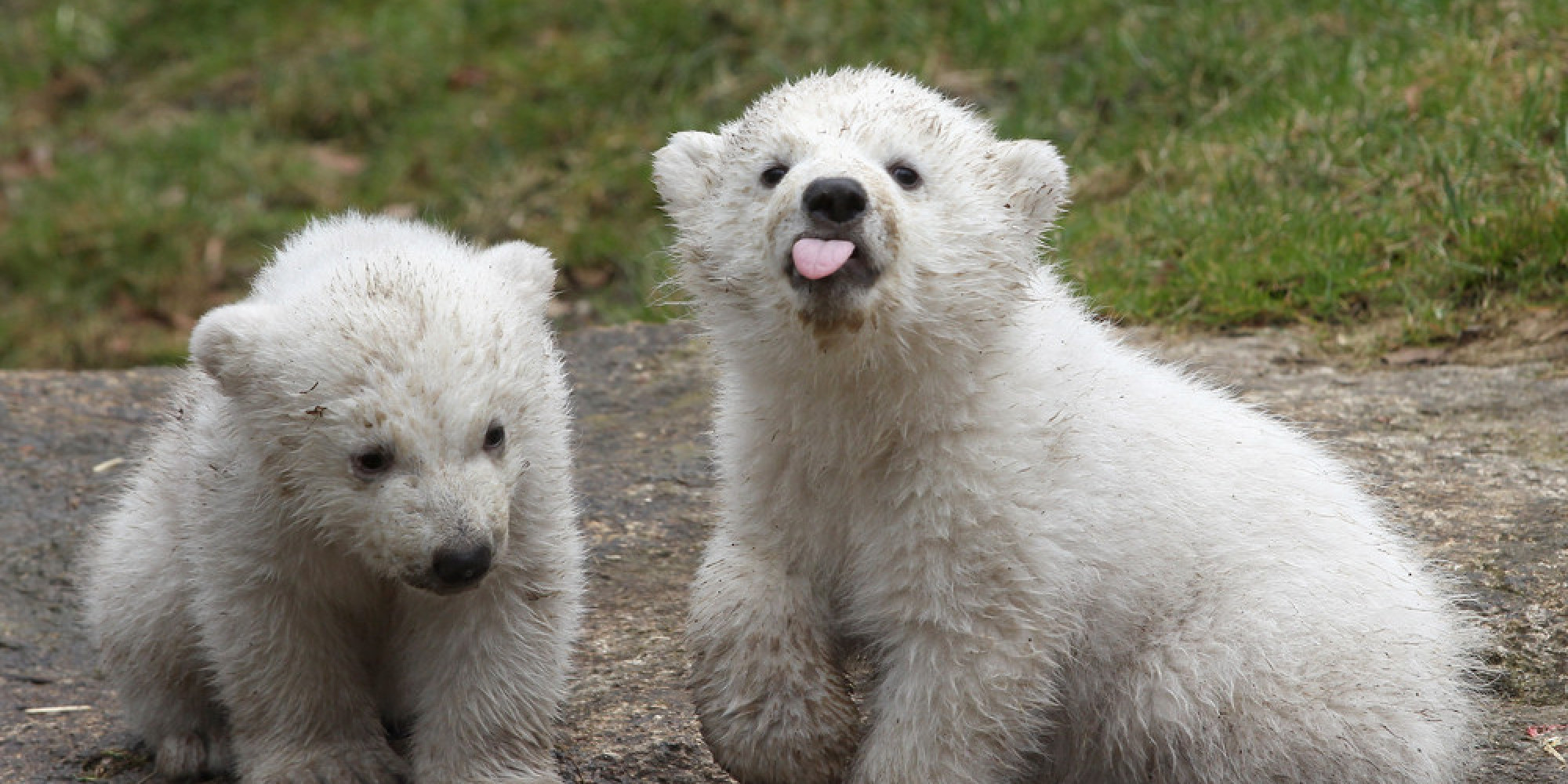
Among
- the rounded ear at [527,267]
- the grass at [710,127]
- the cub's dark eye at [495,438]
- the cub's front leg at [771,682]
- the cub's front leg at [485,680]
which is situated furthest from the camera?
the grass at [710,127]

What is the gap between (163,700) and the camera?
14.8 ft

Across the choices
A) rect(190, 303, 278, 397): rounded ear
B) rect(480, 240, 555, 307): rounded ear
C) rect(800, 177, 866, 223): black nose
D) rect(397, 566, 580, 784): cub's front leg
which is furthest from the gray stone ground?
rect(800, 177, 866, 223): black nose

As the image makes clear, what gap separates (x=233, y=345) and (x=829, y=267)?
1448 millimetres

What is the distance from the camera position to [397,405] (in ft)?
12.2

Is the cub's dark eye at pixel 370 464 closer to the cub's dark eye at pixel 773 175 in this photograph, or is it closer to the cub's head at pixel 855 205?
the cub's head at pixel 855 205

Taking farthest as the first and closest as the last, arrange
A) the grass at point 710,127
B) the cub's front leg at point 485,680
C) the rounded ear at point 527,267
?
the grass at point 710,127
the rounded ear at point 527,267
the cub's front leg at point 485,680

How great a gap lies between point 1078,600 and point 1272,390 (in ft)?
8.31

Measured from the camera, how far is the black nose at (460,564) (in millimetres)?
3717

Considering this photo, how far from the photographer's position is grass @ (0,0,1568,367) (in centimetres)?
687

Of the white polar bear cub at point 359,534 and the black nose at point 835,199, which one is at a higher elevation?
the black nose at point 835,199

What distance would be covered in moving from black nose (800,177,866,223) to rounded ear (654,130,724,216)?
1.88ft

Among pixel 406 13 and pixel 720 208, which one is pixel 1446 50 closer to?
pixel 720 208

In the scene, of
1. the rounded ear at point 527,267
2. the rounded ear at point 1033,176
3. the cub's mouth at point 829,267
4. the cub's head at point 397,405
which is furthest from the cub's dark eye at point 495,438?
the rounded ear at point 1033,176

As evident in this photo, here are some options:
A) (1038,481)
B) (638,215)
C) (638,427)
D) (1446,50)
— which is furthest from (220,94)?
(1038,481)
